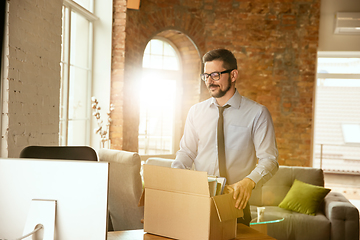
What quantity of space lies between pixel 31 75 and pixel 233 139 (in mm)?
1397

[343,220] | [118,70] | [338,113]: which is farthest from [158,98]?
[338,113]

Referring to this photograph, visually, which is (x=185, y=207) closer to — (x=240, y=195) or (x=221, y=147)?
(x=240, y=195)

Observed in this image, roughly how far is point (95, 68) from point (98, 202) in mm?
3539

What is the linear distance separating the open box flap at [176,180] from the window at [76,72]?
2.56 m

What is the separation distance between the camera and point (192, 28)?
479 cm

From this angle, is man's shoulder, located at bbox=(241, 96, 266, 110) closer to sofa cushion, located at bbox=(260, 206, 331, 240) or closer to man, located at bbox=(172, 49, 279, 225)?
man, located at bbox=(172, 49, 279, 225)

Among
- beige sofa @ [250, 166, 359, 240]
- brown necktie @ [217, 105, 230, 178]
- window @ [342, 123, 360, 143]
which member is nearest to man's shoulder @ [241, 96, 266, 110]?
brown necktie @ [217, 105, 230, 178]

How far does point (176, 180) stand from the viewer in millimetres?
1194

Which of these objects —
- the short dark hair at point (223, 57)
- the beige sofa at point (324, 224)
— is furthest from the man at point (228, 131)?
the beige sofa at point (324, 224)

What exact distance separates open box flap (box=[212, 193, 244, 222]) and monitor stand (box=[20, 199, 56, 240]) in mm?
531

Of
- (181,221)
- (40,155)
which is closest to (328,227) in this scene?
(181,221)

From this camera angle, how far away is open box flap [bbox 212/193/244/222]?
116cm

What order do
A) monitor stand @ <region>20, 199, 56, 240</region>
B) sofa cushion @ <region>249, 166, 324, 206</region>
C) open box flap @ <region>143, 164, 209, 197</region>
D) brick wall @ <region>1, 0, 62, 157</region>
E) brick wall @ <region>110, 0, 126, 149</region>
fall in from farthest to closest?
brick wall @ <region>110, 0, 126, 149</region> < sofa cushion @ <region>249, 166, 324, 206</region> < brick wall @ <region>1, 0, 62, 157</region> < open box flap @ <region>143, 164, 209, 197</region> < monitor stand @ <region>20, 199, 56, 240</region>

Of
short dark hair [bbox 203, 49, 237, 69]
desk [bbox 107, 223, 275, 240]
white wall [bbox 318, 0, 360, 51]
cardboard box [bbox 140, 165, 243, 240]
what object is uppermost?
white wall [bbox 318, 0, 360, 51]
